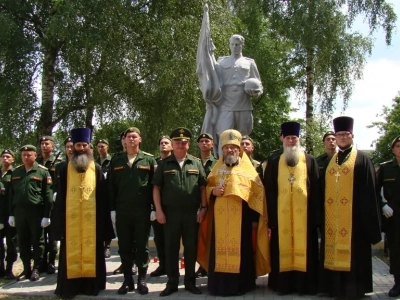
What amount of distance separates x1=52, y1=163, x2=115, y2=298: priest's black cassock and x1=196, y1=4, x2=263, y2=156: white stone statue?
2582 mm

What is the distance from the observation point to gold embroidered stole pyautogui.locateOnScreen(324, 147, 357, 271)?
5941mm

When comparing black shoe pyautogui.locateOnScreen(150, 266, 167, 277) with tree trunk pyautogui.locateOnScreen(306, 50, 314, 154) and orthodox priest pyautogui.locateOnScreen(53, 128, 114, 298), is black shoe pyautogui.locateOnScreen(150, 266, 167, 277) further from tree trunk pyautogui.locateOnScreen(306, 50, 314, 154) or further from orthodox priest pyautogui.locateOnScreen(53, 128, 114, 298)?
tree trunk pyautogui.locateOnScreen(306, 50, 314, 154)

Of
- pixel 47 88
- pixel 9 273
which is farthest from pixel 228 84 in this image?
pixel 47 88

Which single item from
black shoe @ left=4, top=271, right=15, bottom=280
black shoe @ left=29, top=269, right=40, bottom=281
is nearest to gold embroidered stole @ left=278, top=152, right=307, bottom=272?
black shoe @ left=29, top=269, right=40, bottom=281

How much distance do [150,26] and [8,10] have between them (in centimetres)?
444

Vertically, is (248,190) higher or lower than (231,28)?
lower

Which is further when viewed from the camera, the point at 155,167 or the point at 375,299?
the point at 155,167

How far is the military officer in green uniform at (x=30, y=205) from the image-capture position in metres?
7.21

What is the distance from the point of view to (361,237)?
19.7 feet

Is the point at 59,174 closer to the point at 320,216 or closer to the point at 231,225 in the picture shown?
the point at 231,225

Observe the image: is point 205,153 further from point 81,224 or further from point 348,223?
point 348,223

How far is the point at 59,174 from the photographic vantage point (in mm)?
6492

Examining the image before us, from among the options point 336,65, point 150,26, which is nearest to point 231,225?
point 150,26

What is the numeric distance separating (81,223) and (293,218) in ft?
8.41
